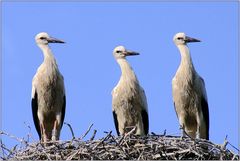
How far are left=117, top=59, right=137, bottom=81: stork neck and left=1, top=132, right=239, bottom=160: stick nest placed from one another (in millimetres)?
2225

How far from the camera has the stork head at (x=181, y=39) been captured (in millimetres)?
14250

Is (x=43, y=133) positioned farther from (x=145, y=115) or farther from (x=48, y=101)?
(x=145, y=115)

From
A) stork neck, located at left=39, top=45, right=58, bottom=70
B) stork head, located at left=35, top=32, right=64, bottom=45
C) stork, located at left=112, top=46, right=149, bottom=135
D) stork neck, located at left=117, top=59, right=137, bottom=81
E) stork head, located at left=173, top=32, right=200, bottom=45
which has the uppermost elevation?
stork head, located at left=35, top=32, right=64, bottom=45

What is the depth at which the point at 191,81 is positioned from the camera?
13.8 m

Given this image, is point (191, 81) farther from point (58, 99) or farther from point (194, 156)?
point (194, 156)

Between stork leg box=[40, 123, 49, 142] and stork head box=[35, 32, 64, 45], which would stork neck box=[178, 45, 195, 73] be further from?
stork leg box=[40, 123, 49, 142]

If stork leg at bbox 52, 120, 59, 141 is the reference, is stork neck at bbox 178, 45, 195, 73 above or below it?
above

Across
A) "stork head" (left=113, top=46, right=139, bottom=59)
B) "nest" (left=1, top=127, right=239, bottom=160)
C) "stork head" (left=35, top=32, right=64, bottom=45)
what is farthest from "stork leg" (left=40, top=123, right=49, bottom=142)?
"nest" (left=1, top=127, right=239, bottom=160)

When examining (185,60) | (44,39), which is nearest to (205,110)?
(185,60)

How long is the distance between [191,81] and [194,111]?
31 cm

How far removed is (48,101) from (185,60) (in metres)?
1.52

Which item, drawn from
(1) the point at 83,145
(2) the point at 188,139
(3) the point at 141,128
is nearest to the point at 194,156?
(2) the point at 188,139

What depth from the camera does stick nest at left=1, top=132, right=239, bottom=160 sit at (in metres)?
11.4

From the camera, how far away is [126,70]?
1401cm
